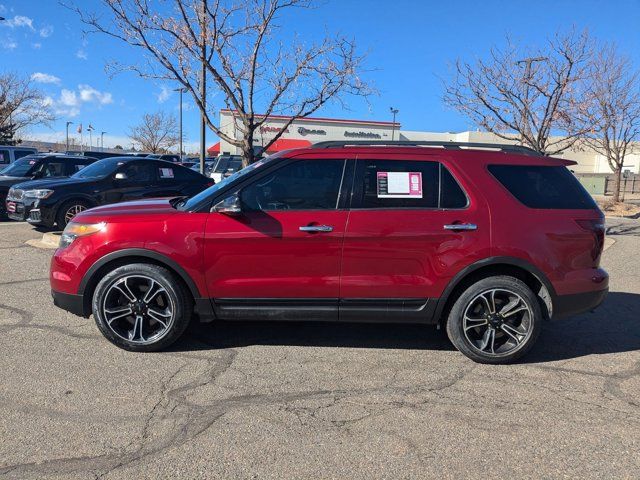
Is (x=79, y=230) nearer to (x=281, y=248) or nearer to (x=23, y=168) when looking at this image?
(x=281, y=248)

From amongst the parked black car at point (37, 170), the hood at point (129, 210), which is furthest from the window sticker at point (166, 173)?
the hood at point (129, 210)

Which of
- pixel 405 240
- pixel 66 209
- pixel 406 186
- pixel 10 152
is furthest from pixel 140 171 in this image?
pixel 10 152

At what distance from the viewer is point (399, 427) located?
319 cm

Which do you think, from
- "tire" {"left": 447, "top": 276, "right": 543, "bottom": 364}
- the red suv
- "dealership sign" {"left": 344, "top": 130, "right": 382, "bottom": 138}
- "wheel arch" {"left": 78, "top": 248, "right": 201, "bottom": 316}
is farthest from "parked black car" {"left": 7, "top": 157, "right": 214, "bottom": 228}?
"dealership sign" {"left": 344, "top": 130, "right": 382, "bottom": 138}

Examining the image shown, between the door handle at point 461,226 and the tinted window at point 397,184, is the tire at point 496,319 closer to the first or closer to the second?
the door handle at point 461,226

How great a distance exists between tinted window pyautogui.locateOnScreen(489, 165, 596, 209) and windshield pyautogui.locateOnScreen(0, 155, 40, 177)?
12.9m

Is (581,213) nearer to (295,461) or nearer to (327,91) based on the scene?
(295,461)

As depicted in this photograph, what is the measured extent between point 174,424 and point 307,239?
169cm

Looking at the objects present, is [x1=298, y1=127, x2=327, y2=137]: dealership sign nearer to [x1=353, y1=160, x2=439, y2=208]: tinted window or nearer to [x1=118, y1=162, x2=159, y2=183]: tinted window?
[x1=118, y1=162, x2=159, y2=183]: tinted window

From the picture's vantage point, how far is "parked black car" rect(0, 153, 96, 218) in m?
13.1

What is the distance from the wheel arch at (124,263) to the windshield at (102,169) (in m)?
6.66

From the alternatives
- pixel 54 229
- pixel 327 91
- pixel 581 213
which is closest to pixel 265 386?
pixel 581 213

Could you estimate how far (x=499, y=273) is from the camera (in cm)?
429

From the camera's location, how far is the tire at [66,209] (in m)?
9.61
